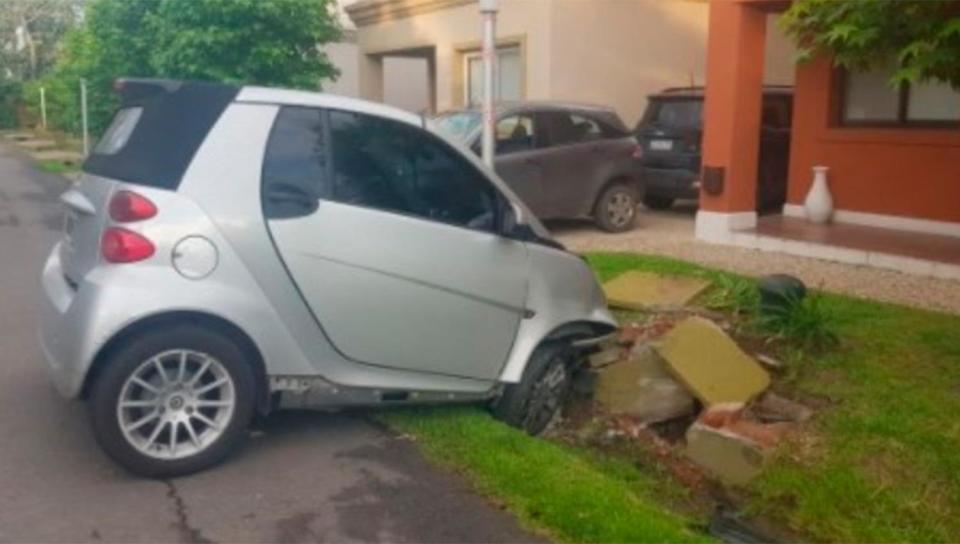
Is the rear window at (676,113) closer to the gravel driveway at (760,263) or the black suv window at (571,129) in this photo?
the black suv window at (571,129)

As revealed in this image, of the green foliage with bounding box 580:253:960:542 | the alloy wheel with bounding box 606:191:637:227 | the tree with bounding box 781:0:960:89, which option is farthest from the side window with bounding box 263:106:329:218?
the alloy wheel with bounding box 606:191:637:227

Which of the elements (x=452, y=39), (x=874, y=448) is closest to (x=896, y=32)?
(x=874, y=448)

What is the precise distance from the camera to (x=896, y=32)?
18.6ft

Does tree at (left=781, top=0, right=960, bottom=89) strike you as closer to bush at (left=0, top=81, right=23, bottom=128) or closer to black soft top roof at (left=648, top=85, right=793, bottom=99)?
black soft top roof at (left=648, top=85, right=793, bottom=99)

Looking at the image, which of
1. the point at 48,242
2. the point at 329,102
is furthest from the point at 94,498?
the point at 48,242

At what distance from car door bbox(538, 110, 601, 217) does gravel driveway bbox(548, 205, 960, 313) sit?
44 cm

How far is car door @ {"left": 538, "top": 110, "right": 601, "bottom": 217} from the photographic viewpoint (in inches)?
477

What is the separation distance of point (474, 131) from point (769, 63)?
7.98 m

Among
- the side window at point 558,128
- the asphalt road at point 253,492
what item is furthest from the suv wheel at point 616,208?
the asphalt road at point 253,492

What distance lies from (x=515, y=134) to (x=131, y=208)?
7.85m

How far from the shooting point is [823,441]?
18.0ft

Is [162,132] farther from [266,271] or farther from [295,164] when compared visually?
[266,271]

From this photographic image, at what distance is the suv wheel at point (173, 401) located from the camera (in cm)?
446

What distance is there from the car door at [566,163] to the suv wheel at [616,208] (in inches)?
8.2
